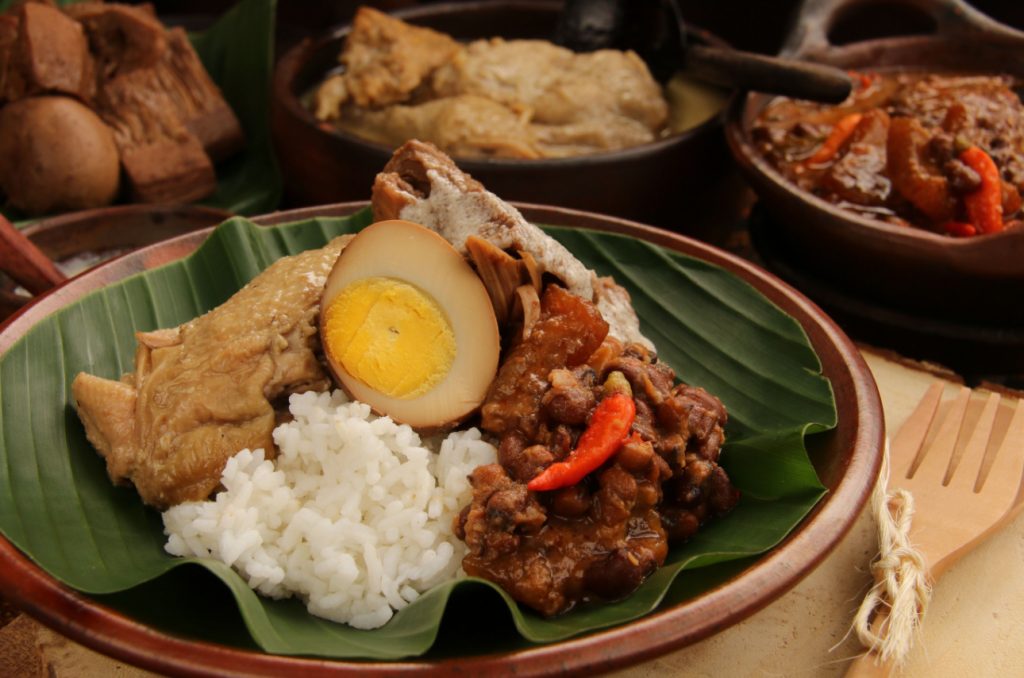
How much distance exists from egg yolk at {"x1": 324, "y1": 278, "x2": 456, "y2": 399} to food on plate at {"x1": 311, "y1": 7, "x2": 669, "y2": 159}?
2.11m

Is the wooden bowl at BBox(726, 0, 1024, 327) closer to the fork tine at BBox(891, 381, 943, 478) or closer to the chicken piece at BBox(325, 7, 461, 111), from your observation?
the fork tine at BBox(891, 381, 943, 478)

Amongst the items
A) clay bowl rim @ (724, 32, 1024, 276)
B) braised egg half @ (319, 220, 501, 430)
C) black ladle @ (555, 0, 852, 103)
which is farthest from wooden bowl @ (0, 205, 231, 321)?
black ladle @ (555, 0, 852, 103)

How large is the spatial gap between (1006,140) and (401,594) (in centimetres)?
333

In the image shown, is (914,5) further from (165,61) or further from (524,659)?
(524,659)

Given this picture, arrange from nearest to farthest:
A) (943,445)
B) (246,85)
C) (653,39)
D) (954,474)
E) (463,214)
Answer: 1. (463,214)
2. (954,474)
3. (943,445)
4. (653,39)
5. (246,85)

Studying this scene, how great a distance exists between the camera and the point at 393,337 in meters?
2.31

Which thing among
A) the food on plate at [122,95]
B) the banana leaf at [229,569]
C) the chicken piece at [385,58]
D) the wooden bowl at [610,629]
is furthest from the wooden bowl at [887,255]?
the food on plate at [122,95]

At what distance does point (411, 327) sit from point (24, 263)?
54.9 inches

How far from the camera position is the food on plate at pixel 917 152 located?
361cm

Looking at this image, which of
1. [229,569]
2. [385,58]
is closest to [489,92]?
[385,58]

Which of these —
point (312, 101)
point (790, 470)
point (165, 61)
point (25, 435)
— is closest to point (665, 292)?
point (790, 470)

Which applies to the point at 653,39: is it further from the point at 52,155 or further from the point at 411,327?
the point at 411,327

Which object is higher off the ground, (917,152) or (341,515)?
(917,152)

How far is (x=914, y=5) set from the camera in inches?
186
